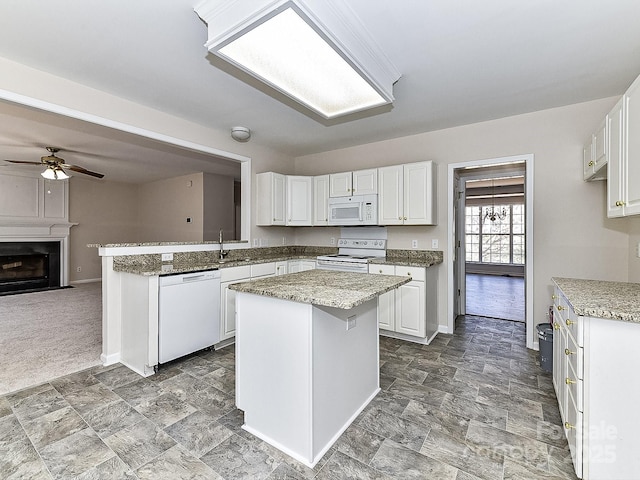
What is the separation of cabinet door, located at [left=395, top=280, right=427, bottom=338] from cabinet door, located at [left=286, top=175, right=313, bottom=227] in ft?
5.86

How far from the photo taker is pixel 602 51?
213 cm

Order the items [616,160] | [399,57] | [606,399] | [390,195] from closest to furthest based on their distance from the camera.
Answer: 1. [606,399]
2. [616,160]
3. [399,57]
4. [390,195]

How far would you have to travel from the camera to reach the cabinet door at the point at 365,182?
392 cm

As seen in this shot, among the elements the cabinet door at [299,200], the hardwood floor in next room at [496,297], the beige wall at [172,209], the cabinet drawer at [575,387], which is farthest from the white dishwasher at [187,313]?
the hardwood floor in next room at [496,297]

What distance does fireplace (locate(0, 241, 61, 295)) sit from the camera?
6102 mm

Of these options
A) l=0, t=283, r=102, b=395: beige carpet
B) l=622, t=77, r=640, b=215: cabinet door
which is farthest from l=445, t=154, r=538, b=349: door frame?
l=0, t=283, r=102, b=395: beige carpet

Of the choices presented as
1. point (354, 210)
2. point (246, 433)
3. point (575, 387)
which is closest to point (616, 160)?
point (575, 387)

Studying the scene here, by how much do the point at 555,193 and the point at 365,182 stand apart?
6.72 feet

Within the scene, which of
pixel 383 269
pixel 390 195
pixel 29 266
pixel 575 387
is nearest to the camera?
pixel 575 387

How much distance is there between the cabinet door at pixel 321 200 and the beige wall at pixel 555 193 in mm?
1490

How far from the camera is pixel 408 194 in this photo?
368 centimetres

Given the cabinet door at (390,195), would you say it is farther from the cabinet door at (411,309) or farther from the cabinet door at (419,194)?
the cabinet door at (411,309)

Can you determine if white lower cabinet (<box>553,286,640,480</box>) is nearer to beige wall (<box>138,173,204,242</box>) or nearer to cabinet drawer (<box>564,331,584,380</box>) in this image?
cabinet drawer (<box>564,331,584,380</box>)

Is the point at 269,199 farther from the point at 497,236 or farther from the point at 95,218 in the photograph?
the point at 497,236
